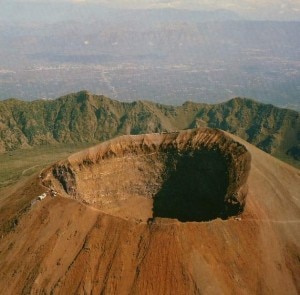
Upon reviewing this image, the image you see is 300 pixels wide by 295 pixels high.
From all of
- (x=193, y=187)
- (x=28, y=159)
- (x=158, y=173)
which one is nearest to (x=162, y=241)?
(x=193, y=187)

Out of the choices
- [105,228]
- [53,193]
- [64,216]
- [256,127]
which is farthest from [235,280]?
[256,127]

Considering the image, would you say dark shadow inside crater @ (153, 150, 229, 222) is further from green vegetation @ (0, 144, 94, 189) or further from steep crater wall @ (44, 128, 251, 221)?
green vegetation @ (0, 144, 94, 189)

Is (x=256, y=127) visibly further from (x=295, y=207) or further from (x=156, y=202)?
(x=295, y=207)

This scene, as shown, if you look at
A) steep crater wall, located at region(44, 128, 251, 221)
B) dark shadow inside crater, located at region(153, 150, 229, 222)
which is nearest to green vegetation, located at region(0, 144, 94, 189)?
steep crater wall, located at region(44, 128, 251, 221)

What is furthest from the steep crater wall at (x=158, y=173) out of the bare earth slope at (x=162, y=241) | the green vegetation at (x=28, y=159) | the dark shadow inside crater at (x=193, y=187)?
the green vegetation at (x=28, y=159)

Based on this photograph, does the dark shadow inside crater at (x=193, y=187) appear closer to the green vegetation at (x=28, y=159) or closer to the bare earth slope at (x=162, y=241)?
the bare earth slope at (x=162, y=241)

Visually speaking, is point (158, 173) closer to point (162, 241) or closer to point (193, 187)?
point (193, 187)
